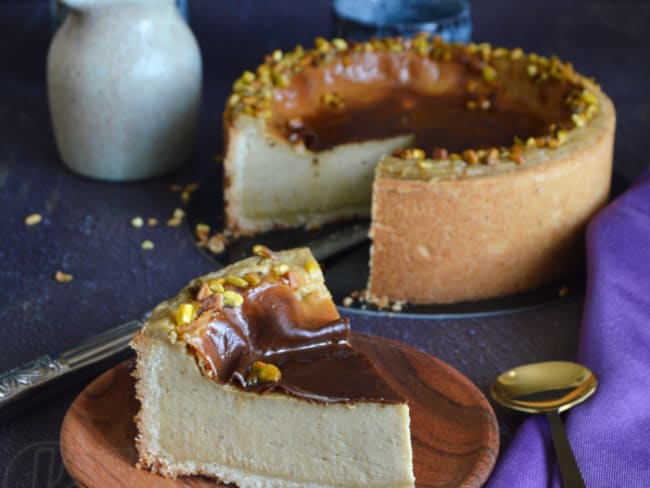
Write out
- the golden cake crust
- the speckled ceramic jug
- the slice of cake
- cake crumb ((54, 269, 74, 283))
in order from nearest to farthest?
the slice of cake, the golden cake crust, cake crumb ((54, 269, 74, 283)), the speckled ceramic jug

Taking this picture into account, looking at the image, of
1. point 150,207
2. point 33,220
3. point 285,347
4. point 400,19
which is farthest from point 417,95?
point 285,347

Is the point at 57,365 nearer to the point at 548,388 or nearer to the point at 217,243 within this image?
the point at 217,243

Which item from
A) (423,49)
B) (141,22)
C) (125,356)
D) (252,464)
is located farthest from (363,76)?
(252,464)

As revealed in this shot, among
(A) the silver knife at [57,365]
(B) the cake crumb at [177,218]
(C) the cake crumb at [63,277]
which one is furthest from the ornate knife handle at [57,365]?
(B) the cake crumb at [177,218]

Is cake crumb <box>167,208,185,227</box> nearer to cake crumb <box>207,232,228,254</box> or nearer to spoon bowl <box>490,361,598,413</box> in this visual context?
cake crumb <box>207,232,228,254</box>

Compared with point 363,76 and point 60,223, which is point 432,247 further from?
point 60,223

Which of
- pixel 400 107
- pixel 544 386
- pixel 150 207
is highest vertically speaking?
pixel 400 107

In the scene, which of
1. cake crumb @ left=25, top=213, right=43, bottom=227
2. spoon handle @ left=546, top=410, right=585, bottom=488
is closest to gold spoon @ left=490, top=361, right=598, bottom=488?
spoon handle @ left=546, top=410, right=585, bottom=488
